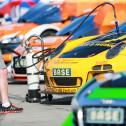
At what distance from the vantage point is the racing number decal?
1009cm

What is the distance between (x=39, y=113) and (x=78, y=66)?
3.26 ft

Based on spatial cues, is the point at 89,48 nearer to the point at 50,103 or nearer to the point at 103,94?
the point at 50,103

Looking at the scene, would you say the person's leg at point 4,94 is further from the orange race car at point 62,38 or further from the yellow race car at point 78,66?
the orange race car at point 62,38

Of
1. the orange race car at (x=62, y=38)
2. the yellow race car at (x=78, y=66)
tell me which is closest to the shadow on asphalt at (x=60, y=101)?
the yellow race car at (x=78, y=66)

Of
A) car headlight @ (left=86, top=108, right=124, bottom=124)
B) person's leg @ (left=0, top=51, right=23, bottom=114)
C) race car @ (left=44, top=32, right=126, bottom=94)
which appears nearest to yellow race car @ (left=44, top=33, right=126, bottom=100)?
race car @ (left=44, top=32, right=126, bottom=94)

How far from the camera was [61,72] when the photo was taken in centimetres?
1016

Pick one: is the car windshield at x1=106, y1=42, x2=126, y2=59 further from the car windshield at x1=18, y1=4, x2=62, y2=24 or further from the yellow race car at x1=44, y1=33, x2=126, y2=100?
A: the car windshield at x1=18, y1=4, x2=62, y2=24

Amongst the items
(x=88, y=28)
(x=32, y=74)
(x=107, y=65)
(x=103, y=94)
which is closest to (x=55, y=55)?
(x=32, y=74)

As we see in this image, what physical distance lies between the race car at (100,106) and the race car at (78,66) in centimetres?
449

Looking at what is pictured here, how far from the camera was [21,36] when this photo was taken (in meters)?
18.2

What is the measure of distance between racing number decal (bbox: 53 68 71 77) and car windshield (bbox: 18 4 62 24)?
901 cm

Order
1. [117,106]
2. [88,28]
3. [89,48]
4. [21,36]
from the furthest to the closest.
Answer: [21,36]
[88,28]
[89,48]
[117,106]

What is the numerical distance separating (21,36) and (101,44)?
25.0ft

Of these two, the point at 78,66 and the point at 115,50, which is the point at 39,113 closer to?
the point at 78,66
